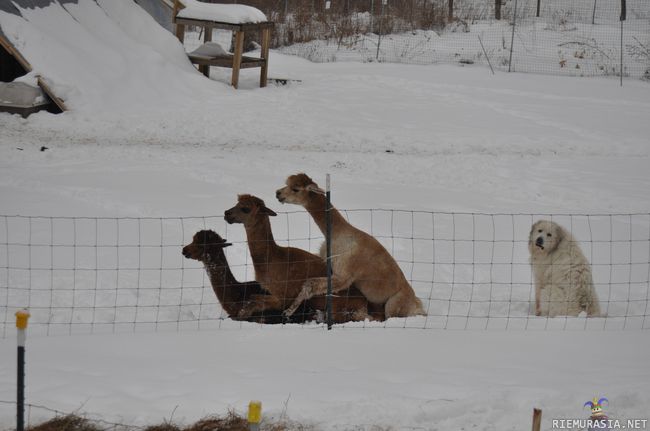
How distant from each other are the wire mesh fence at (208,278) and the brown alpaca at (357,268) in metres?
0.22

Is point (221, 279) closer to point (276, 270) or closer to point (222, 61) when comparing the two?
point (276, 270)

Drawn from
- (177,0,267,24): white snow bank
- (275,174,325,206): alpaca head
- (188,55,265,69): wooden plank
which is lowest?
(275,174,325,206): alpaca head

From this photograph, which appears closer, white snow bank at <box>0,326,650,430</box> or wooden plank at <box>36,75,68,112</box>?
white snow bank at <box>0,326,650,430</box>

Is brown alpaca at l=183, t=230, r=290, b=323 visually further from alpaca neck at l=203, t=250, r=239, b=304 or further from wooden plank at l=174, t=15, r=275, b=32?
wooden plank at l=174, t=15, r=275, b=32

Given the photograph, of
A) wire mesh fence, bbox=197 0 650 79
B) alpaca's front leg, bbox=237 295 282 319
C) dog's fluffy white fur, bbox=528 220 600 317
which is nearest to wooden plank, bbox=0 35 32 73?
alpaca's front leg, bbox=237 295 282 319

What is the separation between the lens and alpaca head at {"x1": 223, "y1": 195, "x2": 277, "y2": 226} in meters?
6.66

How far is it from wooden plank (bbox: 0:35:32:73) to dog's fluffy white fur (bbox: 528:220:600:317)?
31.0 ft

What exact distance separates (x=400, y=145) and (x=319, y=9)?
1379cm

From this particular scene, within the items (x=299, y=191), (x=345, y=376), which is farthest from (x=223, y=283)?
(x=345, y=376)

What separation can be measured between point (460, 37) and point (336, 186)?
49.5ft

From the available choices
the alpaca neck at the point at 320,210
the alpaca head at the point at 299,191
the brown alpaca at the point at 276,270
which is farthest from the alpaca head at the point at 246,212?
the alpaca neck at the point at 320,210

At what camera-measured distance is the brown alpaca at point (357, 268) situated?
654 cm

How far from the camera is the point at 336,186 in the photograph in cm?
1081

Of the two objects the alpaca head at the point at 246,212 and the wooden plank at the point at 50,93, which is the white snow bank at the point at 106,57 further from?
the alpaca head at the point at 246,212
